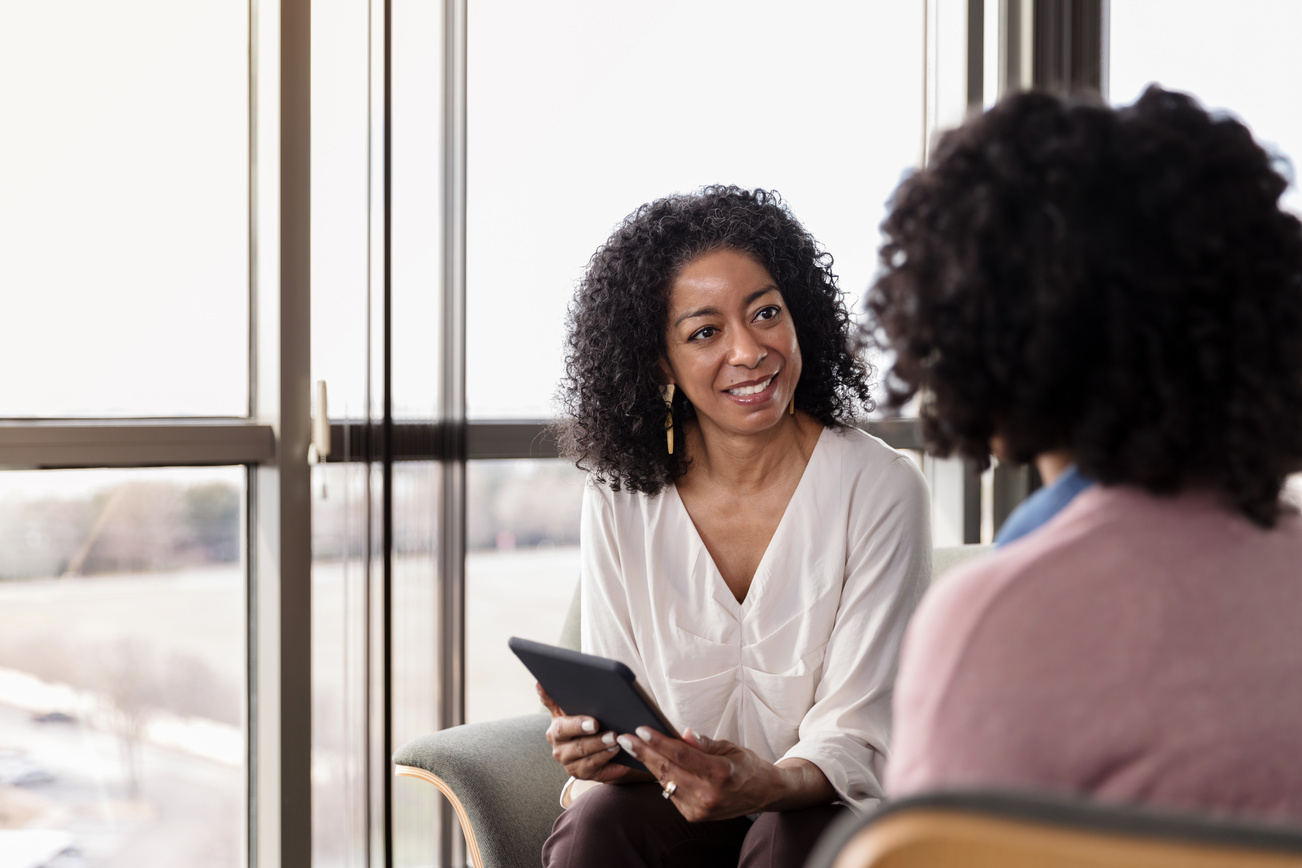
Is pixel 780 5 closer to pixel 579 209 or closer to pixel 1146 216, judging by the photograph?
pixel 579 209

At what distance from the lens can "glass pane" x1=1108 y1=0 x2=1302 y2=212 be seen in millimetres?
2711

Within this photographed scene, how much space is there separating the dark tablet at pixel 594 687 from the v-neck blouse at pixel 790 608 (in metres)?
0.26

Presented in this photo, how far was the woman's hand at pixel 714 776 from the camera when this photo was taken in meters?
1.30

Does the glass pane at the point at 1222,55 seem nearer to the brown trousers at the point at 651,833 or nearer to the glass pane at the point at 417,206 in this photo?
the glass pane at the point at 417,206

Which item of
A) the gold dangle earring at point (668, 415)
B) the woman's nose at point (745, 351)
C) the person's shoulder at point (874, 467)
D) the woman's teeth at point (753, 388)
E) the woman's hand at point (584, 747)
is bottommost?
the woman's hand at point (584, 747)

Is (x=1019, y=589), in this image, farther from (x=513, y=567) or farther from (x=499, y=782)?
(x=513, y=567)

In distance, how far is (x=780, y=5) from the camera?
9.24 ft

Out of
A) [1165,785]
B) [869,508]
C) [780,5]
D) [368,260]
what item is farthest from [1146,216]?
[780,5]

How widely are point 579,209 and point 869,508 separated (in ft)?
4.12

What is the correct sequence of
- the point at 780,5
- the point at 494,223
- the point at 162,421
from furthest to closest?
1. the point at 780,5
2. the point at 494,223
3. the point at 162,421

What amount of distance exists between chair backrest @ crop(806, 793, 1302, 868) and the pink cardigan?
0.32 ft

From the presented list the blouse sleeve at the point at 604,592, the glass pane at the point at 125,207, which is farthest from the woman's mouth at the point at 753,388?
the glass pane at the point at 125,207

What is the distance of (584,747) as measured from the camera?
1.46 m

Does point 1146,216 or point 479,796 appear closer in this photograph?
point 1146,216
